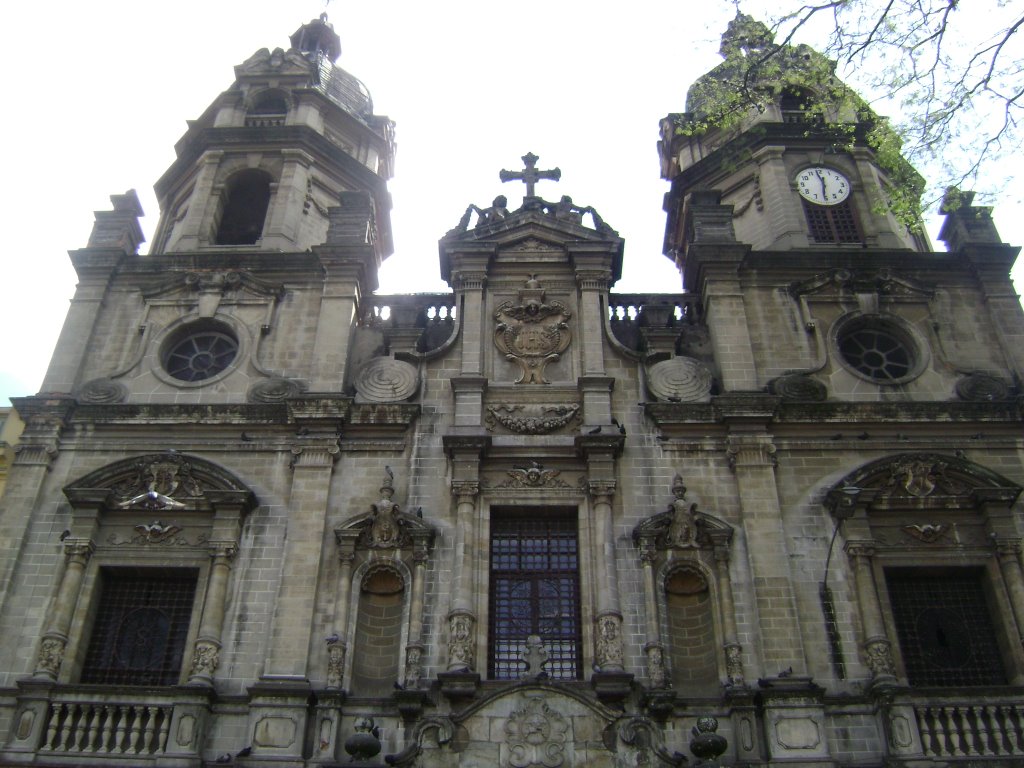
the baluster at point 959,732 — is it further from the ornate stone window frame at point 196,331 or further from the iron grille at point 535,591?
the ornate stone window frame at point 196,331

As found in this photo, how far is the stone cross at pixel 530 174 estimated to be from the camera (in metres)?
23.7

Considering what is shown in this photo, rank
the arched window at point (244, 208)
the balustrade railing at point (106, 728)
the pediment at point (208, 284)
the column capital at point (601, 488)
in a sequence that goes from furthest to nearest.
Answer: the arched window at point (244, 208) < the pediment at point (208, 284) < the column capital at point (601, 488) < the balustrade railing at point (106, 728)

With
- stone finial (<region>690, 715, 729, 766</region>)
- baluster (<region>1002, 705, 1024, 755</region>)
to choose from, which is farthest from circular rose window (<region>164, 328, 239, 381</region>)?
baluster (<region>1002, 705, 1024, 755</region>)

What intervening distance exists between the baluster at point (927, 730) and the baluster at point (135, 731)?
11600mm

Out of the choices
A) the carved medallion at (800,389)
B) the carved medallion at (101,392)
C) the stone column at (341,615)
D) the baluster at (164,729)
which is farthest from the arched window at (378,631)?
the carved medallion at (800,389)

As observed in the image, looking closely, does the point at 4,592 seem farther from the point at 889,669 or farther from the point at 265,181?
the point at 889,669

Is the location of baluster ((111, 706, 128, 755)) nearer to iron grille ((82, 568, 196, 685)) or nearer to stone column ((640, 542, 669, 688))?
iron grille ((82, 568, 196, 685))

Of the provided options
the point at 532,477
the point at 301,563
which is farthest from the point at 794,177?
the point at 301,563

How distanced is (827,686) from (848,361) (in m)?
7.03

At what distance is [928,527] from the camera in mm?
18297

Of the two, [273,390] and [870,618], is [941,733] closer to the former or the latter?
[870,618]

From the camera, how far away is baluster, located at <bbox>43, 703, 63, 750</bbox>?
52.7 feet

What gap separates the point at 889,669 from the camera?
54.1 ft

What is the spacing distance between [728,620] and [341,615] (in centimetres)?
621
